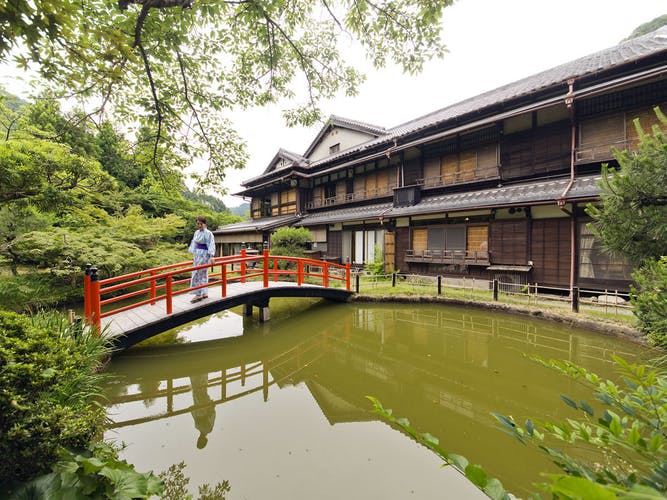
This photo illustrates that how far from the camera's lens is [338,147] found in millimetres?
19172

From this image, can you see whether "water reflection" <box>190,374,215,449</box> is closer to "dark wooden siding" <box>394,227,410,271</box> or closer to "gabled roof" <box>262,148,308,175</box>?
"dark wooden siding" <box>394,227,410,271</box>

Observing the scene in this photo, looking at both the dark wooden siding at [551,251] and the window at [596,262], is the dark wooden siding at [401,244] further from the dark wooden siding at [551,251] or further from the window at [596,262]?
the window at [596,262]

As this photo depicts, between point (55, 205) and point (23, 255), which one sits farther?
point (23, 255)

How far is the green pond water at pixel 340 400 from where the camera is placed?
258 centimetres

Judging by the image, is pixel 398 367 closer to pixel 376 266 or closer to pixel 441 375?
pixel 441 375

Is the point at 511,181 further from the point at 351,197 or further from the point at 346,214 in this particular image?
the point at 351,197

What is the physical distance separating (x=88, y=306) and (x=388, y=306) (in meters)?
7.13

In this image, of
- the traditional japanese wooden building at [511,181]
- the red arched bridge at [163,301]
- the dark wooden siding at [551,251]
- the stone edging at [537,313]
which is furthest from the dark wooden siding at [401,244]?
the dark wooden siding at [551,251]

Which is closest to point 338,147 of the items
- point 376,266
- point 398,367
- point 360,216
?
point 360,216

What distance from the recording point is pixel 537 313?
6941 mm

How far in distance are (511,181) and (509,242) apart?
2.47m

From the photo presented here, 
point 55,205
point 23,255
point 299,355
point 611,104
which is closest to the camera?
point 299,355

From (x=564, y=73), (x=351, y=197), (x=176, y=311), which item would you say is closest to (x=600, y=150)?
(x=564, y=73)

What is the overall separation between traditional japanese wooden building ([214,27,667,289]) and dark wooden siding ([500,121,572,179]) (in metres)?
0.03
